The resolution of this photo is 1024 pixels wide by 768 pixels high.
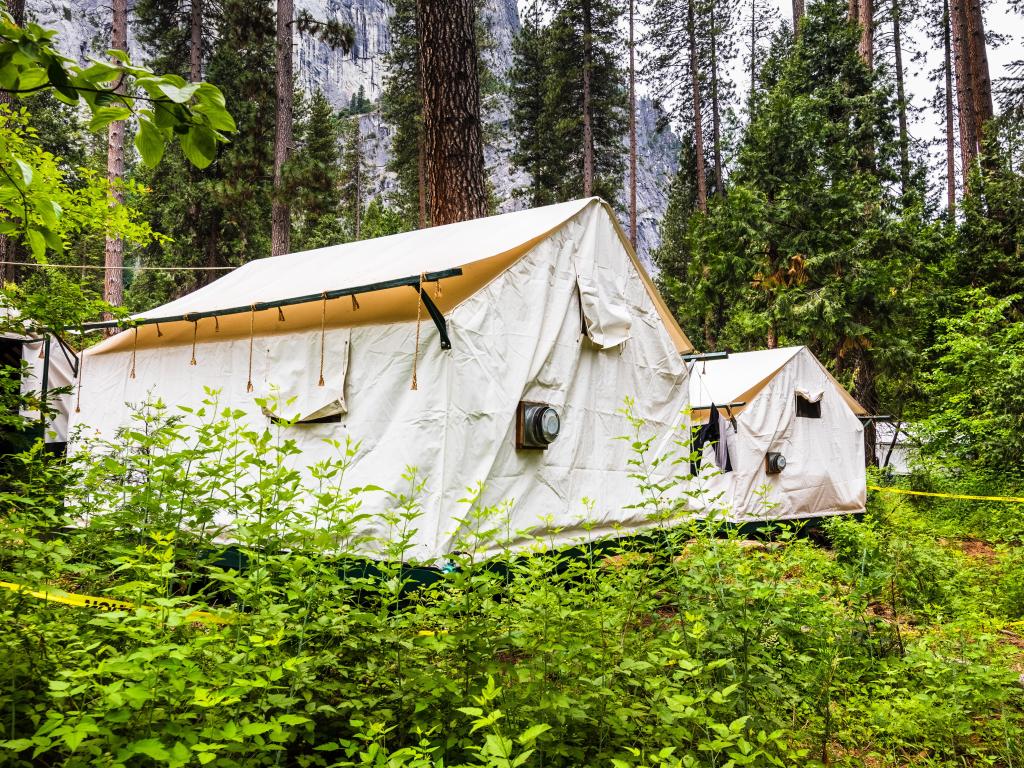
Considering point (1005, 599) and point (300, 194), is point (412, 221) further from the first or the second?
point (1005, 599)

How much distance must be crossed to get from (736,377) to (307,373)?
669 centimetres

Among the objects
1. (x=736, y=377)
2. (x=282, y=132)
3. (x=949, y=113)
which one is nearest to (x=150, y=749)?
(x=736, y=377)

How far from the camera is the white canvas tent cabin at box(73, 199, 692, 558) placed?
4430mm

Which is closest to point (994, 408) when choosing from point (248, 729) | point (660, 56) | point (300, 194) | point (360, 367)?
point (360, 367)

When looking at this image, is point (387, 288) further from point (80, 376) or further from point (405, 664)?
point (80, 376)

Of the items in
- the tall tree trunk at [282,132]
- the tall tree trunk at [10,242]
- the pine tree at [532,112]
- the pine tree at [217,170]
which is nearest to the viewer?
the tall tree trunk at [10,242]

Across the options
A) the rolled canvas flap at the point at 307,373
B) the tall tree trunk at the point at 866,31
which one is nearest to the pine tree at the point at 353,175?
the tall tree trunk at the point at 866,31

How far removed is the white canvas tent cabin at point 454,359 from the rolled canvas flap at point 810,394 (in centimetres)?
386

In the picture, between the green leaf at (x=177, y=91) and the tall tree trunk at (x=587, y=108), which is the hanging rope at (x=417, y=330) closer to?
the green leaf at (x=177, y=91)

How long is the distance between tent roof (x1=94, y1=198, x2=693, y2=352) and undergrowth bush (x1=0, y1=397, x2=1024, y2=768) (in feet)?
6.91

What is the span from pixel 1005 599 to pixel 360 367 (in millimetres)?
5917

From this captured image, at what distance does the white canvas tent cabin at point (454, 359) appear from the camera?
14.5 feet

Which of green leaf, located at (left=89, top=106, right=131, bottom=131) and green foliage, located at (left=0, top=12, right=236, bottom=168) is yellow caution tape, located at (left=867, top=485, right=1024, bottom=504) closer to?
green foliage, located at (left=0, top=12, right=236, bottom=168)

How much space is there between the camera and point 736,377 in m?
9.46
